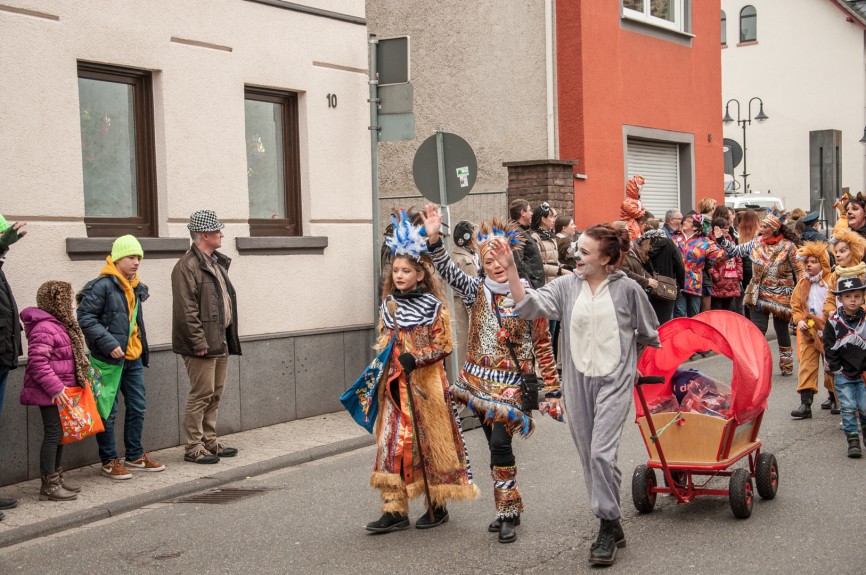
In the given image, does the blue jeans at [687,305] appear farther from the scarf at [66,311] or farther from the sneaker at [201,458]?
the scarf at [66,311]

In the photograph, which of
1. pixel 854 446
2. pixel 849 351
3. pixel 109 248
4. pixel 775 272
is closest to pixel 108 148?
pixel 109 248

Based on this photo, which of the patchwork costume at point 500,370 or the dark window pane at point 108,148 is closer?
the patchwork costume at point 500,370

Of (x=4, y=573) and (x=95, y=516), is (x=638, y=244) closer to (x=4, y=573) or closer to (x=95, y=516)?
(x=95, y=516)

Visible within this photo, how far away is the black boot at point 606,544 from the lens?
579cm

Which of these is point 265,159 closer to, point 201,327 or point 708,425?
point 201,327

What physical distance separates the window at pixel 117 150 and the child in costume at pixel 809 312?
19.3ft

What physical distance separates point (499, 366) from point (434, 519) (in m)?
1.07

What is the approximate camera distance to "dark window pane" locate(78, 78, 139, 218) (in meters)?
9.38

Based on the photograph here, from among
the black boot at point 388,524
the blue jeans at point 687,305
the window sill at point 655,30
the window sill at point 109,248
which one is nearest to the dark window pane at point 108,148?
the window sill at point 109,248

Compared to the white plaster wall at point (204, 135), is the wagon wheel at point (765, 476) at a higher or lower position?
lower

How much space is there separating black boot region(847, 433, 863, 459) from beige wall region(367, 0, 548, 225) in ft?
26.5

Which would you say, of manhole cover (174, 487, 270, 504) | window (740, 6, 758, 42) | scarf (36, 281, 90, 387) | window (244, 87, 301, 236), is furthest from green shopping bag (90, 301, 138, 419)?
window (740, 6, 758, 42)

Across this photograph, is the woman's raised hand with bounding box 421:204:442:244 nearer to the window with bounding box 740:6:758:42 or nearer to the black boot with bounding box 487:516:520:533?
the black boot with bounding box 487:516:520:533

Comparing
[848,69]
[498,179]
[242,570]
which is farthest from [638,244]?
[848,69]
